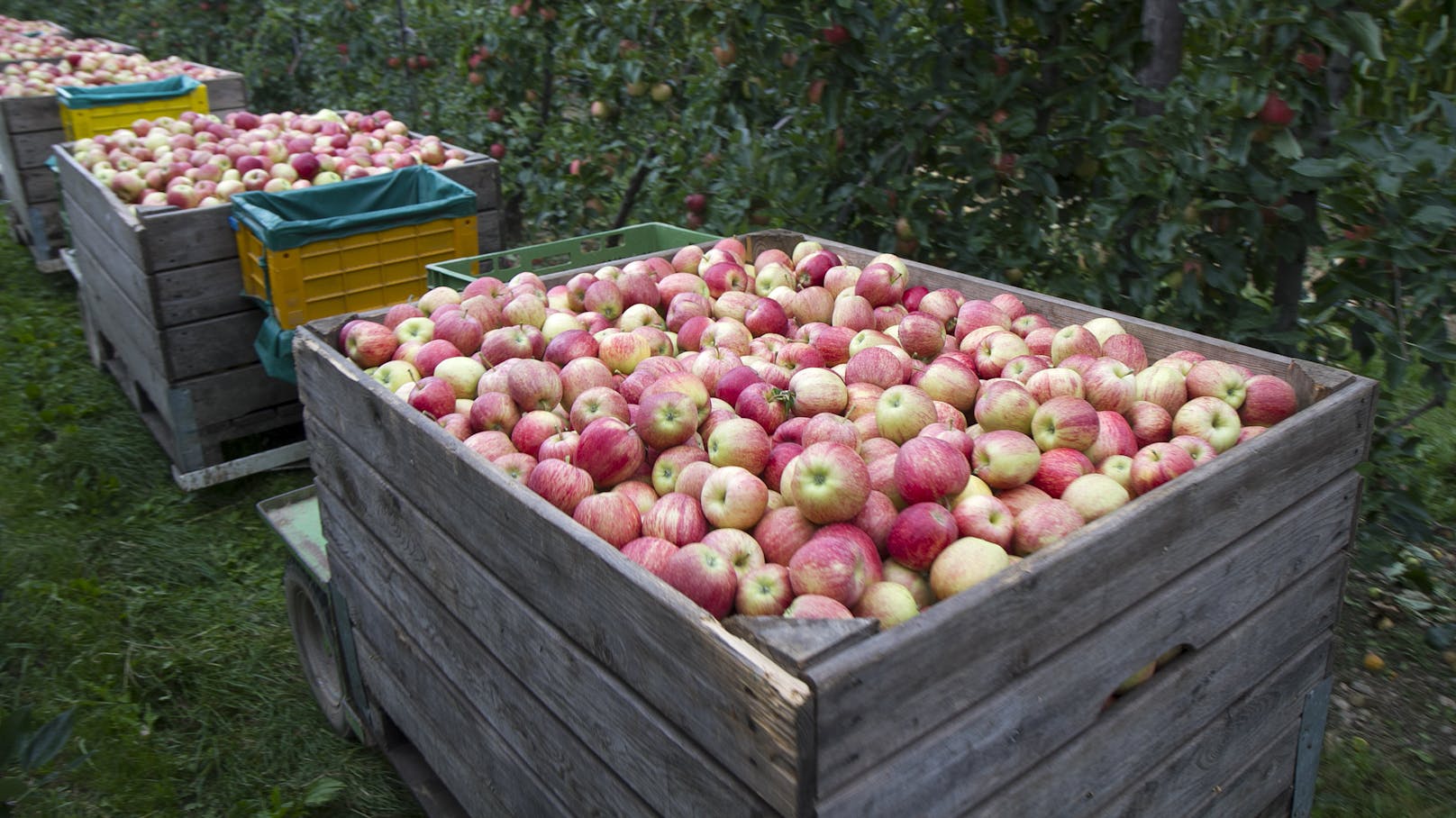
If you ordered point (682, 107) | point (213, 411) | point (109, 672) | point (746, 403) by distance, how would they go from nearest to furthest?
point (746, 403) → point (109, 672) → point (213, 411) → point (682, 107)

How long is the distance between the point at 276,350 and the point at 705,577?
293 centimetres

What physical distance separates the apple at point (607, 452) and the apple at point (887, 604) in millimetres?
535

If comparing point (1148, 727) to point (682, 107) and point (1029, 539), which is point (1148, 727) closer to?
point (1029, 539)

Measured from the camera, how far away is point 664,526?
1.65 m

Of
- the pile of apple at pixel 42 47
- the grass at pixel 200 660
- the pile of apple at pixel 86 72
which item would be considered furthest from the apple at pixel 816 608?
the pile of apple at pixel 42 47

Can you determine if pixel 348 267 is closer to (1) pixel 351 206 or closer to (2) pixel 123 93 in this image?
(1) pixel 351 206

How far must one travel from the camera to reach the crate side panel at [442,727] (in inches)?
71.9

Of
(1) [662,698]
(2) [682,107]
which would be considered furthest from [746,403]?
(2) [682,107]

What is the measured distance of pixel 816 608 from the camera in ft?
4.50

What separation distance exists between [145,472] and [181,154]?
4.69 feet

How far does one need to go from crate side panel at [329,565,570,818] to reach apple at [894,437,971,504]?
74 centimetres

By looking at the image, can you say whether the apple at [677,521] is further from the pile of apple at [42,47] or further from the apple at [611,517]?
the pile of apple at [42,47]

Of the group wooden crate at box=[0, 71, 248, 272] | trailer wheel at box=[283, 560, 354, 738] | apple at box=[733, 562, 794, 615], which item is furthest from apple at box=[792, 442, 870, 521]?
wooden crate at box=[0, 71, 248, 272]

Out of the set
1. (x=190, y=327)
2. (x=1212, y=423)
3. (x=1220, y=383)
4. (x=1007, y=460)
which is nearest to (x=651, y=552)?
(x=1007, y=460)
